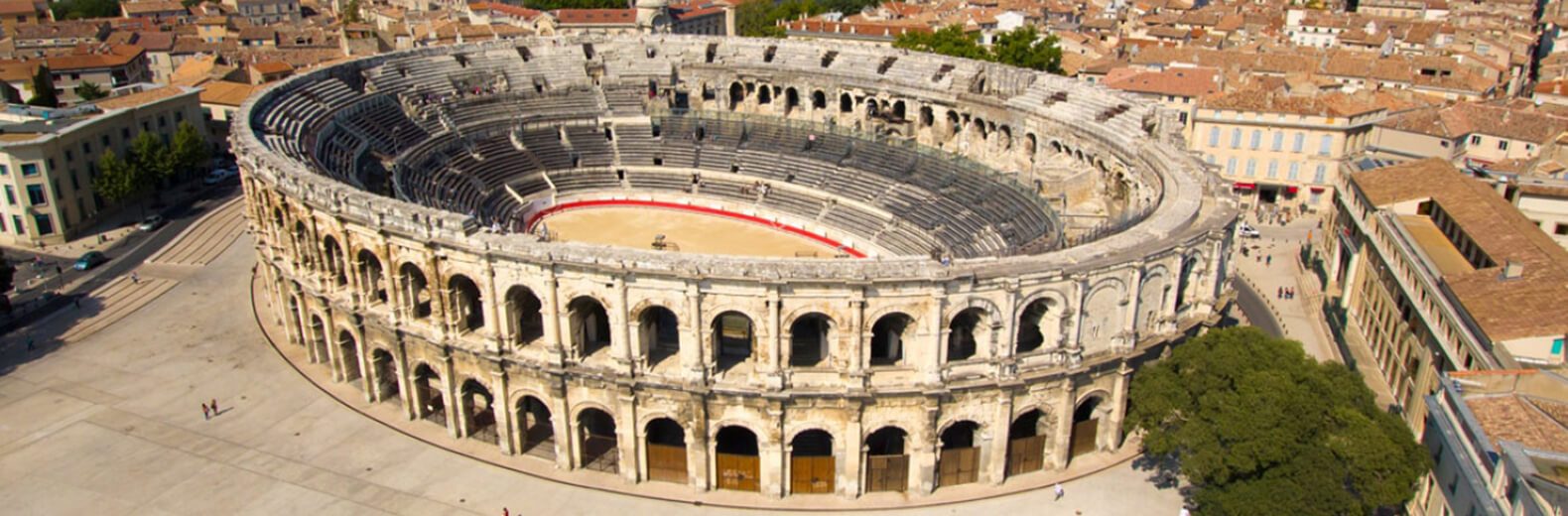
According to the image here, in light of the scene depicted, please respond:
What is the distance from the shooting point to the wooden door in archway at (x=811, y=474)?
47531mm

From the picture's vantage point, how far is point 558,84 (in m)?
95.9

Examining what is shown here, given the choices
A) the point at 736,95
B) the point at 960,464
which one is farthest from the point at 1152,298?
the point at 736,95

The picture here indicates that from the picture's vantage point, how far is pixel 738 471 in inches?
1893

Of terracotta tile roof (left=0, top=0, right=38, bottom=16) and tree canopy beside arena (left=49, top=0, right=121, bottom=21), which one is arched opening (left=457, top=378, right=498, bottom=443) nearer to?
terracotta tile roof (left=0, top=0, right=38, bottom=16)

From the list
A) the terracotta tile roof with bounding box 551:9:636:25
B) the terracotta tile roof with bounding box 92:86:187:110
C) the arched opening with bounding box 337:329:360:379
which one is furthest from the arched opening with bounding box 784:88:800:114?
the terracotta tile roof with bounding box 551:9:636:25

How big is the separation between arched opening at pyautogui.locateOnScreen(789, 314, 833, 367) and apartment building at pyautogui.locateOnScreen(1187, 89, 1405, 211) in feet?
164

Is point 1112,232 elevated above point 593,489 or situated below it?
above

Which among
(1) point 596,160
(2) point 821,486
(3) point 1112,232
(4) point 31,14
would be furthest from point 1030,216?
(4) point 31,14

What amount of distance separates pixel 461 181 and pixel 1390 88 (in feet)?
297

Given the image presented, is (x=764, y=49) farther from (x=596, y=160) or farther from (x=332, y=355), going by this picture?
(x=332, y=355)

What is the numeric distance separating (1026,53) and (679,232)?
4586 cm

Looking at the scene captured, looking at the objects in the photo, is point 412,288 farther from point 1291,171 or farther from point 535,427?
point 1291,171

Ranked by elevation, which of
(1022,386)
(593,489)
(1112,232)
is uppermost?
(1112,232)

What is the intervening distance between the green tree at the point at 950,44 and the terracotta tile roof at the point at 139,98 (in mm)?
68663
